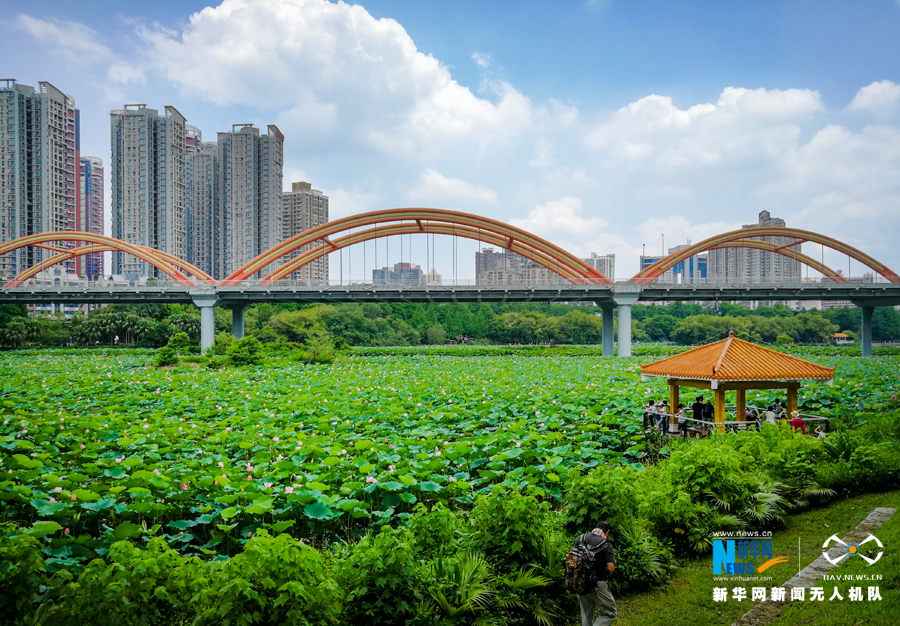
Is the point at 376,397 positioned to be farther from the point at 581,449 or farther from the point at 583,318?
the point at 583,318

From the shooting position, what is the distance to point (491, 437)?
444 inches

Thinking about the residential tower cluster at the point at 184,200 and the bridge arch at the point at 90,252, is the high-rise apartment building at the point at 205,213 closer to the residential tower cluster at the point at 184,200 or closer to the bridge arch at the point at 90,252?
the residential tower cluster at the point at 184,200

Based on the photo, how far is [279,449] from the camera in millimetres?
10891

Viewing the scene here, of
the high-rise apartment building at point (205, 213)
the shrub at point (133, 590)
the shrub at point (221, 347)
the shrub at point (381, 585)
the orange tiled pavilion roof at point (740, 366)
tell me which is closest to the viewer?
the shrub at point (133, 590)

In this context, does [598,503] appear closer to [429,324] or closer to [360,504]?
[360,504]

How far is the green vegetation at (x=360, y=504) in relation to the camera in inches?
188

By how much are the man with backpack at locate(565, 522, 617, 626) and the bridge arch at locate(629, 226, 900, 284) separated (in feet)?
144

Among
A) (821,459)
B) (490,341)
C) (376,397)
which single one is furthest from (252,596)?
(490,341)

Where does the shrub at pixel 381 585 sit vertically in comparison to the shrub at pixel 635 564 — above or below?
above

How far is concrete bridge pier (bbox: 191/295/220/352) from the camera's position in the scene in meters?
43.9

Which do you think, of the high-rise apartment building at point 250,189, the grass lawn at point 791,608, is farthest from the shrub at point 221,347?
the high-rise apartment building at point 250,189

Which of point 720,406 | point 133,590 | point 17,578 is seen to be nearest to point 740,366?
point 720,406

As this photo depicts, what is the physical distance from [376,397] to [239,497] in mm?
11504

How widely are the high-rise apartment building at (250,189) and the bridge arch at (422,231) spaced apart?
54.2 m
